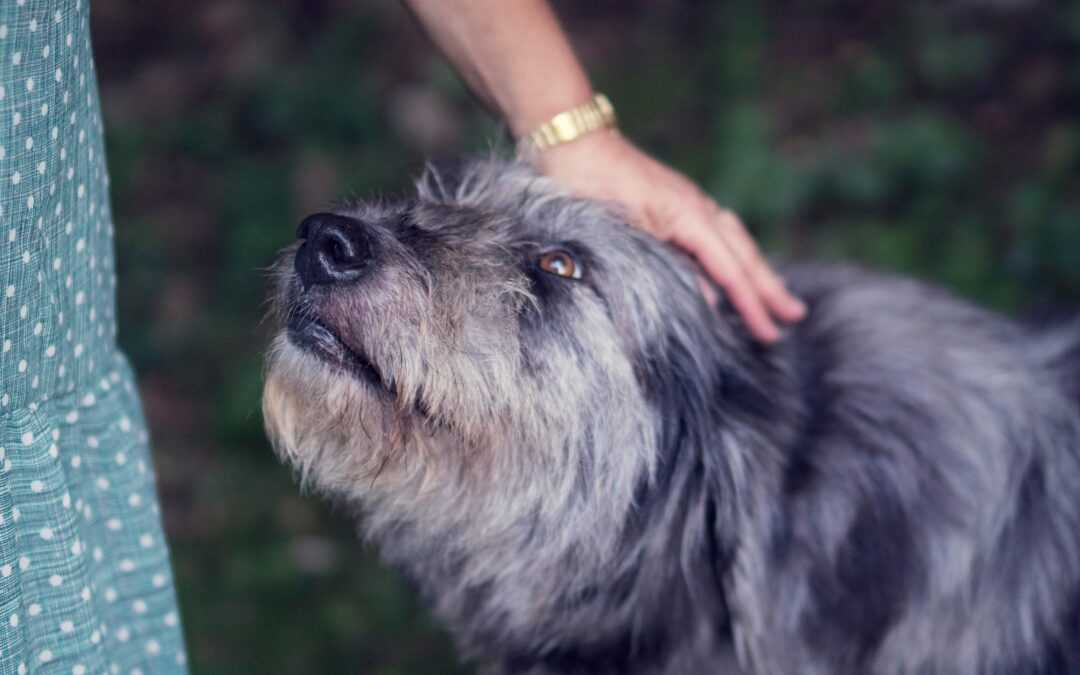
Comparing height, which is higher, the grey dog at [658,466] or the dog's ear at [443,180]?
the dog's ear at [443,180]

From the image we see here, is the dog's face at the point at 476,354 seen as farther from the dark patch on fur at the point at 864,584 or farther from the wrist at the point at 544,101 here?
the dark patch on fur at the point at 864,584

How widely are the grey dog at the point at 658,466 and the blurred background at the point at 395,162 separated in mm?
1576

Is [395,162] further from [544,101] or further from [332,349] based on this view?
→ [332,349]

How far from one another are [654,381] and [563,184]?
0.54m

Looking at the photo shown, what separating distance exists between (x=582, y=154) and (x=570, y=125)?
8cm

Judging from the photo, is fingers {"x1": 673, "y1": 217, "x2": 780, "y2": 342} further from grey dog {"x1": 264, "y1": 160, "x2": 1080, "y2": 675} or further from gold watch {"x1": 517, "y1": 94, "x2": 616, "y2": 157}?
gold watch {"x1": 517, "y1": 94, "x2": 616, "y2": 157}

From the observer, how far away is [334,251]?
6.80 ft

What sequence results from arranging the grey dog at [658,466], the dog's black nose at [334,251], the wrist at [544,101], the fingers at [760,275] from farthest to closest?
the fingers at [760,275], the wrist at [544,101], the grey dog at [658,466], the dog's black nose at [334,251]

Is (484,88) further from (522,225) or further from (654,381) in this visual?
(654,381)

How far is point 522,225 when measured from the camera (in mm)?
2441

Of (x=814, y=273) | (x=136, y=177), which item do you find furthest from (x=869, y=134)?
(x=136, y=177)

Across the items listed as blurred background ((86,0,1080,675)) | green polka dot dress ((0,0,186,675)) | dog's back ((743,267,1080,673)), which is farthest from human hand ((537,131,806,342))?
blurred background ((86,0,1080,675))

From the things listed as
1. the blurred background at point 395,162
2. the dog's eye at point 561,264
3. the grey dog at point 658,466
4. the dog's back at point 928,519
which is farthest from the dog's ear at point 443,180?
the blurred background at point 395,162

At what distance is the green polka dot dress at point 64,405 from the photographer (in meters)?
1.61
